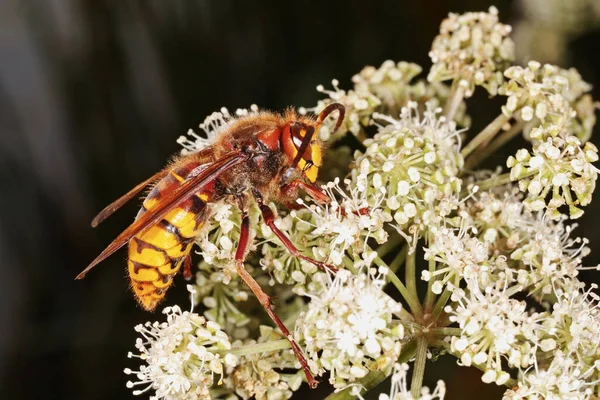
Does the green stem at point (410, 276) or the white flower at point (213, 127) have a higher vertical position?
the white flower at point (213, 127)

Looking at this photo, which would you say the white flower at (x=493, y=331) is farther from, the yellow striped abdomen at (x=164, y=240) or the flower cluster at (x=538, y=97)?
the yellow striped abdomen at (x=164, y=240)

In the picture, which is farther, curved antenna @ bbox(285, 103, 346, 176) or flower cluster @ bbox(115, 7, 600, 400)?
curved antenna @ bbox(285, 103, 346, 176)

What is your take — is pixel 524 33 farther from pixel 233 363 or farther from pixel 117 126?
pixel 233 363

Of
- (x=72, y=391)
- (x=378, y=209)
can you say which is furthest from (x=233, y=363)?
(x=72, y=391)

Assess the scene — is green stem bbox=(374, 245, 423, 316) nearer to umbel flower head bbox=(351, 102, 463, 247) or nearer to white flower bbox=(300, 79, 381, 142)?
umbel flower head bbox=(351, 102, 463, 247)

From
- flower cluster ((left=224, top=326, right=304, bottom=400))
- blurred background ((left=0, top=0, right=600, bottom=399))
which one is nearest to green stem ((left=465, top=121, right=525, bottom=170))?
blurred background ((left=0, top=0, right=600, bottom=399))

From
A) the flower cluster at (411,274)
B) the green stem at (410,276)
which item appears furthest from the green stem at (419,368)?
the green stem at (410,276)

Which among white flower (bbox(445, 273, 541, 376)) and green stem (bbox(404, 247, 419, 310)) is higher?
green stem (bbox(404, 247, 419, 310))
